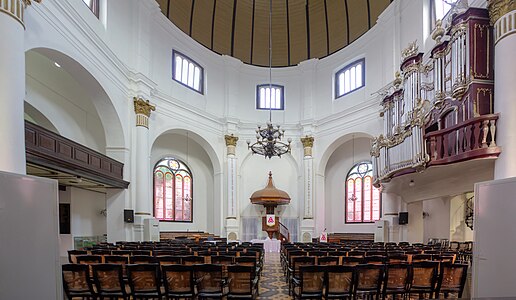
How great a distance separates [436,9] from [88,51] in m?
12.2

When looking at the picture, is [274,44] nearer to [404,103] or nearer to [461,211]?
[404,103]

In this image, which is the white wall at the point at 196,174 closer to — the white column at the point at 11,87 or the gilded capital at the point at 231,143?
the gilded capital at the point at 231,143

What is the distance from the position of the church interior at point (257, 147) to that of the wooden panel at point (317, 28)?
0.23 feet

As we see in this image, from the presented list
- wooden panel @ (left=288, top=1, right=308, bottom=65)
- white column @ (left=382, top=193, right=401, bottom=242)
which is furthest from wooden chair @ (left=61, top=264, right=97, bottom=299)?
wooden panel @ (left=288, top=1, right=308, bottom=65)

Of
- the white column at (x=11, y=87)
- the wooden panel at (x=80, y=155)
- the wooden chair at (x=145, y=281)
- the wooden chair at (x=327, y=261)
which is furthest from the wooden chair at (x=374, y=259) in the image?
the wooden panel at (x=80, y=155)

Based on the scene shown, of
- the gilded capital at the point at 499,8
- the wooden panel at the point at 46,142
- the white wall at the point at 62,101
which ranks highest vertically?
the gilded capital at the point at 499,8

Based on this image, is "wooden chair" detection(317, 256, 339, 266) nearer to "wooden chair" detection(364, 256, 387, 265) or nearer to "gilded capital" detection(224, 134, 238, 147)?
"wooden chair" detection(364, 256, 387, 265)

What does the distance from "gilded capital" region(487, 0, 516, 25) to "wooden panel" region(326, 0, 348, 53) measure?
457 inches

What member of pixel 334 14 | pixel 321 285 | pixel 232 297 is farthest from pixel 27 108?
pixel 334 14

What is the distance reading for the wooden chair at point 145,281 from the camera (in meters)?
4.83

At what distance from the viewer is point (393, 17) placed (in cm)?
1612

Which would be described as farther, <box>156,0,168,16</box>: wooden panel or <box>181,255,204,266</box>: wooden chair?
<box>156,0,168,16</box>: wooden panel

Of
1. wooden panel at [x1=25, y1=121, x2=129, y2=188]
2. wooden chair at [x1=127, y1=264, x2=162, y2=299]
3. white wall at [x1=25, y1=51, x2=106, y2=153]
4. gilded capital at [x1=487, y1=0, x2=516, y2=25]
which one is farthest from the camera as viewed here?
white wall at [x1=25, y1=51, x2=106, y2=153]

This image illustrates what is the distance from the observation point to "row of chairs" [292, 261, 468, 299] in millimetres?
4809
